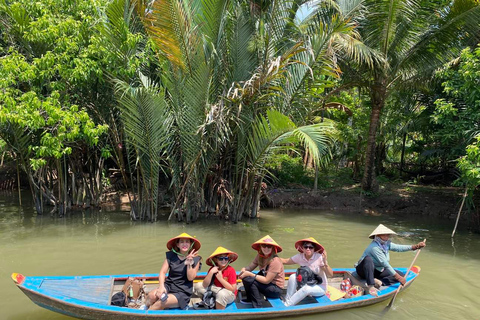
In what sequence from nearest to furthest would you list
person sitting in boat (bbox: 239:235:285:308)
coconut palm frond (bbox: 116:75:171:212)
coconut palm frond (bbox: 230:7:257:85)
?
1. person sitting in boat (bbox: 239:235:285:308)
2. coconut palm frond (bbox: 116:75:171:212)
3. coconut palm frond (bbox: 230:7:257:85)

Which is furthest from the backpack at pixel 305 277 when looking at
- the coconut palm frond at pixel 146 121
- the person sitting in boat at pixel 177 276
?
the coconut palm frond at pixel 146 121

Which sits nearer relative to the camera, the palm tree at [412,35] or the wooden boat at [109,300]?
the wooden boat at [109,300]

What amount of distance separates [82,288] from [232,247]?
151 inches

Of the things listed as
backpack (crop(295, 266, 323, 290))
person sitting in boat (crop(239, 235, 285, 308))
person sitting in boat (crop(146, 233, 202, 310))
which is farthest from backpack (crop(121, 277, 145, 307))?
backpack (crop(295, 266, 323, 290))

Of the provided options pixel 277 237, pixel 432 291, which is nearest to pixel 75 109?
pixel 277 237

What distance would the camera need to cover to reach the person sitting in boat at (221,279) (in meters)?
4.78

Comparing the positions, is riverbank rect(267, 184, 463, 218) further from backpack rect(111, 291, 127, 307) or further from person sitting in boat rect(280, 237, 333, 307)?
backpack rect(111, 291, 127, 307)

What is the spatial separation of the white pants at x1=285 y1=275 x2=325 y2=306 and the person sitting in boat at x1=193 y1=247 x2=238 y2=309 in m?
0.80

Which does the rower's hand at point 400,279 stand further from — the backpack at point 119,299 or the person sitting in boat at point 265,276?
the backpack at point 119,299

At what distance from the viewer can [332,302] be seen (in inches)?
201

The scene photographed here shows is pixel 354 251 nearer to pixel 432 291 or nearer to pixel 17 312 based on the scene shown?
pixel 432 291

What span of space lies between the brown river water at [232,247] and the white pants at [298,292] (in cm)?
28

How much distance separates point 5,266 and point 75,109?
3471mm

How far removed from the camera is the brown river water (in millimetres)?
5727
